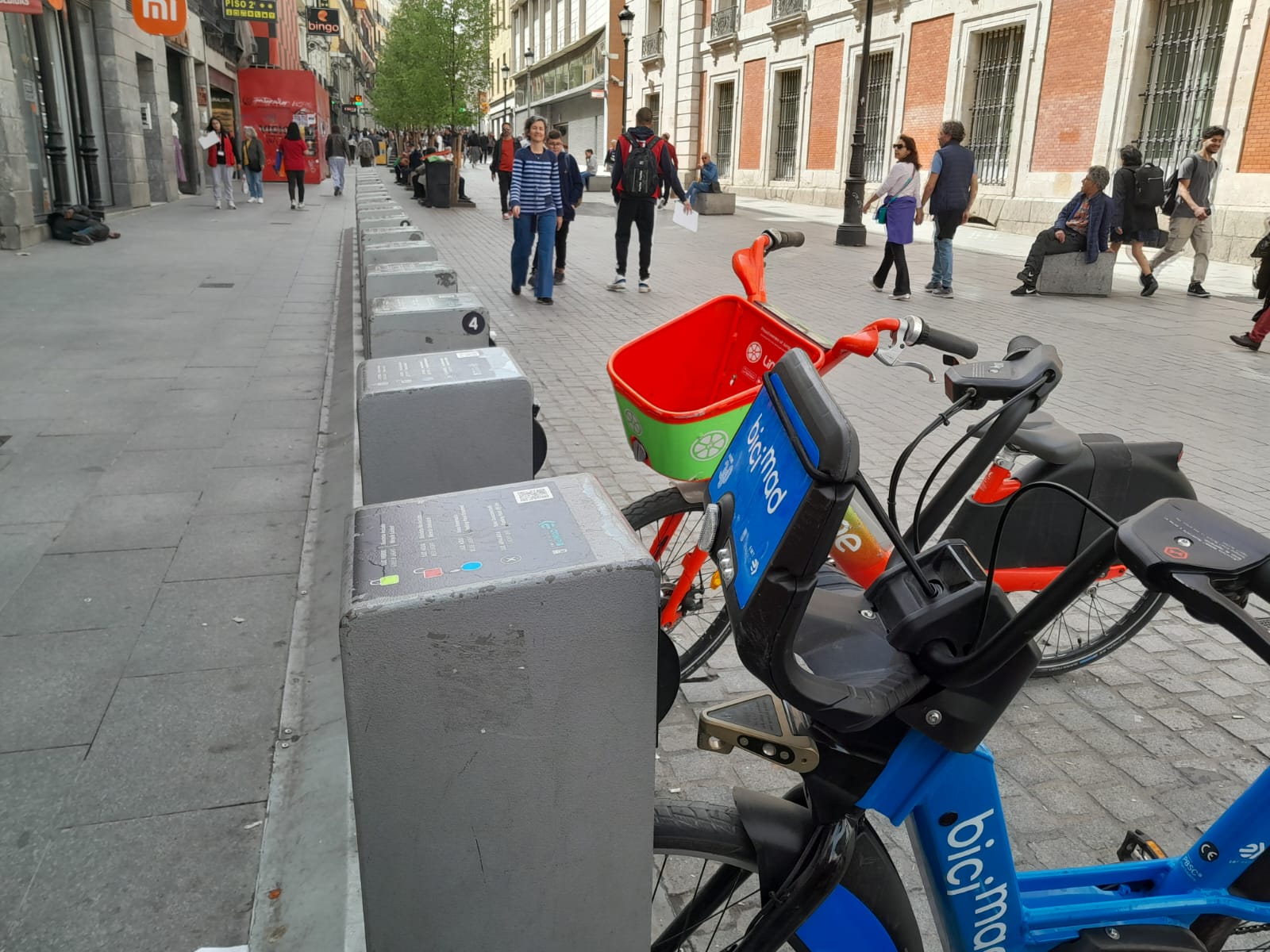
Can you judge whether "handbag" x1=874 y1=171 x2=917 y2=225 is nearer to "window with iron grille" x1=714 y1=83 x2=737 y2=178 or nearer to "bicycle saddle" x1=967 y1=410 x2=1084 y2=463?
"bicycle saddle" x1=967 y1=410 x2=1084 y2=463

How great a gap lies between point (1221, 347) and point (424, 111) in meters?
30.4

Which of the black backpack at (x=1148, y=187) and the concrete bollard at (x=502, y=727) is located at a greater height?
the black backpack at (x=1148, y=187)

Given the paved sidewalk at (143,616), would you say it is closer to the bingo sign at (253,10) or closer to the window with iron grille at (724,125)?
the bingo sign at (253,10)

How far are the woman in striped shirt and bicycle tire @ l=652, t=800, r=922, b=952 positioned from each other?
9.43m

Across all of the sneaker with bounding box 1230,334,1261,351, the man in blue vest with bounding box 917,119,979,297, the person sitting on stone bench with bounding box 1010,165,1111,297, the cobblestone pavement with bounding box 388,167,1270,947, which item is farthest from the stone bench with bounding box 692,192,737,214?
the sneaker with bounding box 1230,334,1261,351

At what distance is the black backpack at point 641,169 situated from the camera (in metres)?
11.1

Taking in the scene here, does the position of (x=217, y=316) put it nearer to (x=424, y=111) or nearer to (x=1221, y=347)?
(x=1221, y=347)

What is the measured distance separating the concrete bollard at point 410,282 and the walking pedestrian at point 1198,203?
33.7 ft

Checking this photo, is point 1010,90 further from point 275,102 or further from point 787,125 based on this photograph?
point 275,102

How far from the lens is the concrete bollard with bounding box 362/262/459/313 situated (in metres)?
5.61

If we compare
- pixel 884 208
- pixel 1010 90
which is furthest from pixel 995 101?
pixel 884 208

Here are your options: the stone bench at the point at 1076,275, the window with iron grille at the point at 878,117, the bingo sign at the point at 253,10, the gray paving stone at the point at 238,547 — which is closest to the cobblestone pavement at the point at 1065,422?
the stone bench at the point at 1076,275

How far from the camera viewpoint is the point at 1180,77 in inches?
667

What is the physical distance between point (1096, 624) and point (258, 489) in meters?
3.92
